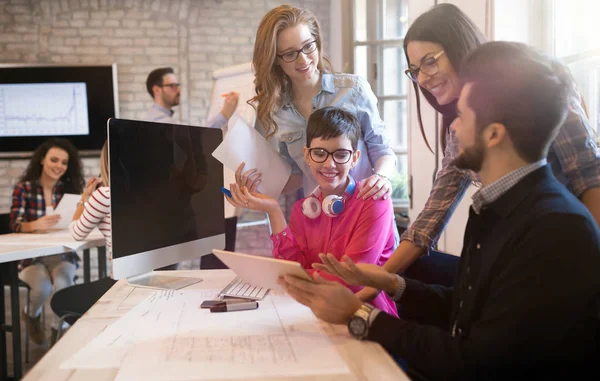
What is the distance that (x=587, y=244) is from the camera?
850 millimetres

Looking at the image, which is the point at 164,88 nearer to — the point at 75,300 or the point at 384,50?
the point at 384,50

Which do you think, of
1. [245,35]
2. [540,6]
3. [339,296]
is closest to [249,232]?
[245,35]

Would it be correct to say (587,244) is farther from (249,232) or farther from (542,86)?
(249,232)

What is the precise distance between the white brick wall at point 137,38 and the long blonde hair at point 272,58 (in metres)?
3.39

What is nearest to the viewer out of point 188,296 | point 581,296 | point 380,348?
point 581,296

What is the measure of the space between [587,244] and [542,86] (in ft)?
0.89

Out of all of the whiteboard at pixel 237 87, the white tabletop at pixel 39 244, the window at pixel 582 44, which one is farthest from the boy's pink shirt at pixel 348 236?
the whiteboard at pixel 237 87

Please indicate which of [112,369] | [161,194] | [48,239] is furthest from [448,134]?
[48,239]

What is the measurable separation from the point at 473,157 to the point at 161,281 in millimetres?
1031

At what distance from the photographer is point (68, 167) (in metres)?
3.76

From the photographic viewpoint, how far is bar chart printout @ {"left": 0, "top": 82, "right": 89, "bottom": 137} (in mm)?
5008

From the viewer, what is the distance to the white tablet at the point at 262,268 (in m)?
1.06

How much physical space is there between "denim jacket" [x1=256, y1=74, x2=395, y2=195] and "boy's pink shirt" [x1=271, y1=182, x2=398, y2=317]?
0.29m

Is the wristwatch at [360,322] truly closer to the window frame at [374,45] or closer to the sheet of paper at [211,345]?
the sheet of paper at [211,345]
